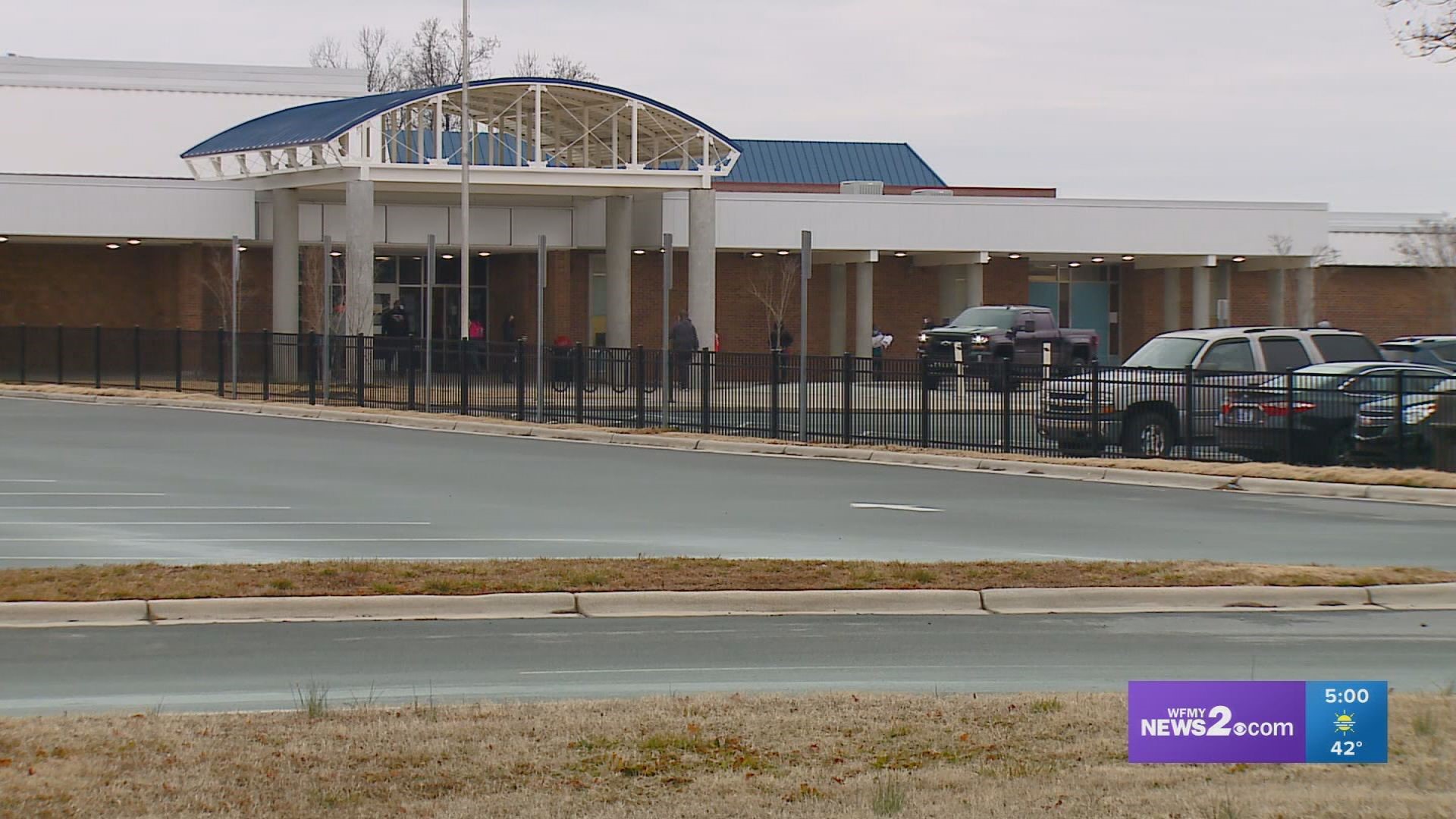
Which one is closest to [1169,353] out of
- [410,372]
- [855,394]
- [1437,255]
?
[855,394]

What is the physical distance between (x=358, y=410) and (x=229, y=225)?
15.8 metres

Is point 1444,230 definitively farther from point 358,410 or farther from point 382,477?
point 382,477

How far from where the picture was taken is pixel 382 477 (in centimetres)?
2206

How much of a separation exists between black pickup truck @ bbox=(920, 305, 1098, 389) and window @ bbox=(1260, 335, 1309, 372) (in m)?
14.9

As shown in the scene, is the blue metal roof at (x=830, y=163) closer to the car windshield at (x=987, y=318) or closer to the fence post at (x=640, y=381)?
the car windshield at (x=987, y=318)

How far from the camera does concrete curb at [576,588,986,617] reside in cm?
1270

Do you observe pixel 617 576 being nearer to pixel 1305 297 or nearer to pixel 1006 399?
pixel 1006 399

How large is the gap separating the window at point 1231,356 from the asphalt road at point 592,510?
15.2 feet

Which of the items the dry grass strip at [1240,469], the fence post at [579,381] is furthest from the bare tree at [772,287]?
the dry grass strip at [1240,469]

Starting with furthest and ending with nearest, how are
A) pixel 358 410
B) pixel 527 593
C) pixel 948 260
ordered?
pixel 948 260
pixel 358 410
pixel 527 593

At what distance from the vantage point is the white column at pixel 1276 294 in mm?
58625

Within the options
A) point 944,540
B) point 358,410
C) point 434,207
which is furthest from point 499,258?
point 944,540

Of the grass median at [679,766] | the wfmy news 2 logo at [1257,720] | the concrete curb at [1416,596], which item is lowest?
the concrete curb at [1416,596]

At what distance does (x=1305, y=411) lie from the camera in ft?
80.0
